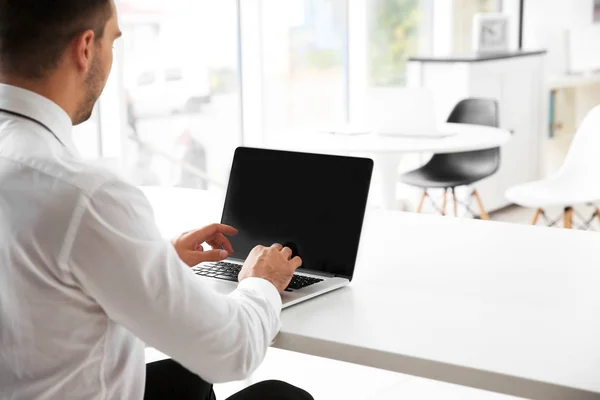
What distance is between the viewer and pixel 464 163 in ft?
16.8

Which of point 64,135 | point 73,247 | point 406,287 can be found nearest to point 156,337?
point 73,247

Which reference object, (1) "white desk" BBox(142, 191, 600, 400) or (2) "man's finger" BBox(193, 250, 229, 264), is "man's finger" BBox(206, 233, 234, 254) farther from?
(1) "white desk" BBox(142, 191, 600, 400)

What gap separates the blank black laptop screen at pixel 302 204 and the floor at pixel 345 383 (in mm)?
1368

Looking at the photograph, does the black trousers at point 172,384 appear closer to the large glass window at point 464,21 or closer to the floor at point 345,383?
the floor at point 345,383

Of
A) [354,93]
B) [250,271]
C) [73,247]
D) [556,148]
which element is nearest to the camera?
[73,247]

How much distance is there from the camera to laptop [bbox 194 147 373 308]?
1.71m

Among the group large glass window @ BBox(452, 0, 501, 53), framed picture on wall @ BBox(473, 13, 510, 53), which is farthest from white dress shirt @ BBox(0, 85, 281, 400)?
large glass window @ BBox(452, 0, 501, 53)

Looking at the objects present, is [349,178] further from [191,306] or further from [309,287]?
[191,306]

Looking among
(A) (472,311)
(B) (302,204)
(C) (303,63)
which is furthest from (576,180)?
A: (A) (472,311)

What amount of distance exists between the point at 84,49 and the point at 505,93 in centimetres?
529

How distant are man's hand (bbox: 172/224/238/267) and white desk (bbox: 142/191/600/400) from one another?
211mm

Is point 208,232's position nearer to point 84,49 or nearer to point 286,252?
point 286,252

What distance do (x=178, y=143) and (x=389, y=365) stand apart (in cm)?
393

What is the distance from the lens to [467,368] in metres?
1.27
